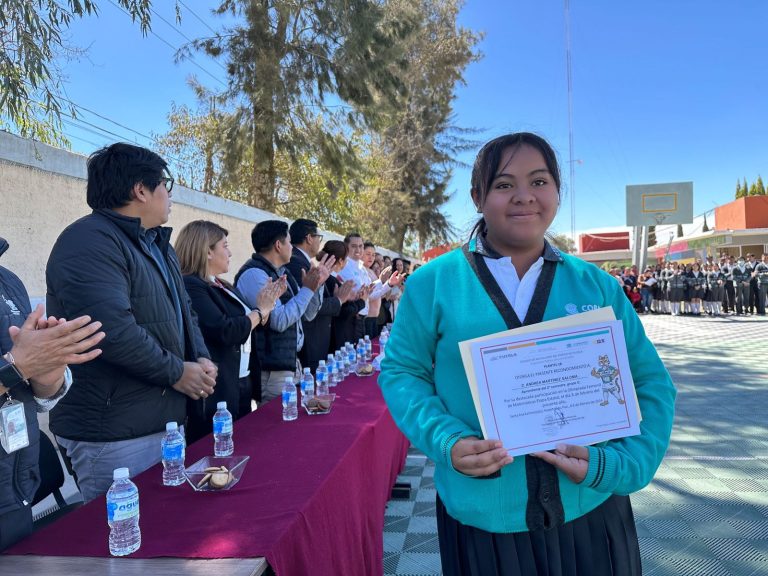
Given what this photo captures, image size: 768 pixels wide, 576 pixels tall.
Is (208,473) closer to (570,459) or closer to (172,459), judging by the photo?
(172,459)

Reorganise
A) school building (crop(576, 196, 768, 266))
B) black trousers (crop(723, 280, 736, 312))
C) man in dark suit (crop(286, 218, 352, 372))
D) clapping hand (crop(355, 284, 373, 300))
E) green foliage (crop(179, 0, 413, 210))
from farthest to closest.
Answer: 1. school building (crop(576, 196, 768, 266))
2. black trousers (crop(723, 280, 736, 312))
3. green foliage (crop(179, 0, 413, 210))
4. clapping hand (crop(355, 284, 373, 300))
5. man in dark suit (crop(286, 218, 352, 372))

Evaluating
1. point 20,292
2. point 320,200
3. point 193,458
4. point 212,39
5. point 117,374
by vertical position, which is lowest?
point 193,458

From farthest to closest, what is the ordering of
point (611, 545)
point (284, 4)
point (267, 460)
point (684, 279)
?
point (684, 279) → point (284, 4) → point (267, 460) → point (611, 545)

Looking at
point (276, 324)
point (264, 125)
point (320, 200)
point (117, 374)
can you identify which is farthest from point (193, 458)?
point (320, 200)

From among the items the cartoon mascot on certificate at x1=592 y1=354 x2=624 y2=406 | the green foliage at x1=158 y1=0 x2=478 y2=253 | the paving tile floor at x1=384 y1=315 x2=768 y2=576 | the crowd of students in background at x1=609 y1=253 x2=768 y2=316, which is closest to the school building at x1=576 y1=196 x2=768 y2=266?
the crowd of students in background at x1=609 y1=253 x2=768 y2=316

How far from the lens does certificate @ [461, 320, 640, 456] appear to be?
1086 millimetres

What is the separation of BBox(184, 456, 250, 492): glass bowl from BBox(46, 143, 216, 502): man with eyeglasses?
33cm

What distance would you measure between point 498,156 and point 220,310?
1.94m

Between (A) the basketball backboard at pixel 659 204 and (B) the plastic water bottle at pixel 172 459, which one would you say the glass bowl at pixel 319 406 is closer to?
(B) the plastic water bottle at pixel 172 459

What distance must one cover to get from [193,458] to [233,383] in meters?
0.79

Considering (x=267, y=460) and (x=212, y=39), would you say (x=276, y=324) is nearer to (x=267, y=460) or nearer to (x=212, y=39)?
(x=267, y=460)

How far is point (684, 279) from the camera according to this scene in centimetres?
1750

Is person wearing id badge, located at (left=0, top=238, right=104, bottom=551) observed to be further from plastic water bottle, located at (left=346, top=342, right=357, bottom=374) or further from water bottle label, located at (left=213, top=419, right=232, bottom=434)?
plastic water bottle, located at (left=346, top=342, right=357, bottom=374)

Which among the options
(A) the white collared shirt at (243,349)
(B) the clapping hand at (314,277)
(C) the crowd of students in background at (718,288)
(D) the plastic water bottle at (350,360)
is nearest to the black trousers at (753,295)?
(C) the crowd of students in background at (718,288)
